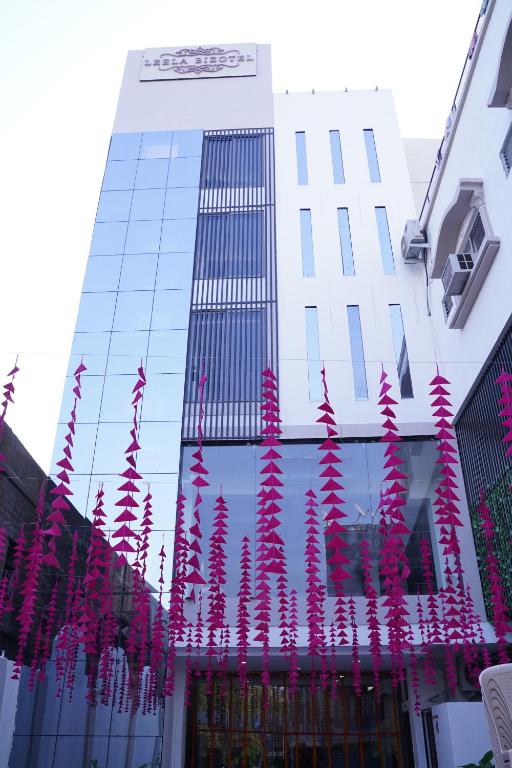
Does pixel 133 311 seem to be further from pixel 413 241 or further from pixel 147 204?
pixel 413 241

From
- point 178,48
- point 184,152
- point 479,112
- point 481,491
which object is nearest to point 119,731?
point 481,491

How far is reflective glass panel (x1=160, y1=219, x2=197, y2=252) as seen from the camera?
Answer: 52.2 ft

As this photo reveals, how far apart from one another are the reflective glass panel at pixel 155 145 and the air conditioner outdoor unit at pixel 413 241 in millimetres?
6670

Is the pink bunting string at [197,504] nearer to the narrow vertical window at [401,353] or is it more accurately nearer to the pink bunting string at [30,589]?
the pink bunting string at [30,589]

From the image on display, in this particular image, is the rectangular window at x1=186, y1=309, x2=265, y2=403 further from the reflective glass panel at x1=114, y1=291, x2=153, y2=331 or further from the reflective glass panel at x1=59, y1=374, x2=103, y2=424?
the reflective glass panel at x1=59, y1=374, x2=103, y2=424

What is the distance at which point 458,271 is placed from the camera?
11062mm

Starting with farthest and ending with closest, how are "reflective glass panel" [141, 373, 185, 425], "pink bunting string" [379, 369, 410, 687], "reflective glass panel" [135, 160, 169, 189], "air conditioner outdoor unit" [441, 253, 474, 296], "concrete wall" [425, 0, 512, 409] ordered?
"reflective glass panel" [135, 160, 169, 189]
"reflective glass panel" [141, 373, 185, 425]
"air conditioner outdoor unit" [441, 253, 474, 296]
"concrete wall" [425, 0, 512, 409]
"pink bunting string" [379, 369, 410, 687]

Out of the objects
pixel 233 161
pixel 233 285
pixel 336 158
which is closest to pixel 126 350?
pixel 233 285

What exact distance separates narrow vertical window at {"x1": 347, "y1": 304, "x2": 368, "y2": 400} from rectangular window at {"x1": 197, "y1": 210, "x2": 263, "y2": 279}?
2428 millimetres

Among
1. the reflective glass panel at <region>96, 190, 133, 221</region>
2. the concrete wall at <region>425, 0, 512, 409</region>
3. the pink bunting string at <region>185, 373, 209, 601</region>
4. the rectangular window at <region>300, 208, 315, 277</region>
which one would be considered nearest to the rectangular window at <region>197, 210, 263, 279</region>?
the rectangular window at <region>300, 208, 315, 277</region>

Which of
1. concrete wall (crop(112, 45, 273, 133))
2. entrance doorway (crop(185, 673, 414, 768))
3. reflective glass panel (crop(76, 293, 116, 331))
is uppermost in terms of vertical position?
concrete wall (crop(112, 45, 273, 133))

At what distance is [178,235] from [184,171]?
6.87ft

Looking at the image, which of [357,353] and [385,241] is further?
[385,241]

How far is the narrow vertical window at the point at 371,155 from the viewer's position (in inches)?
667
